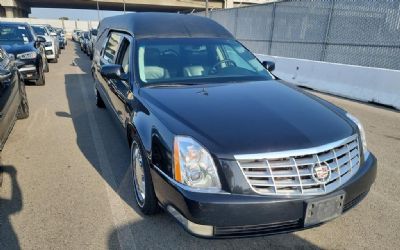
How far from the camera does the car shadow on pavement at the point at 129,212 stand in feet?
9.21

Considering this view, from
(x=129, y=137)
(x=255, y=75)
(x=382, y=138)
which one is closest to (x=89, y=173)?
(x=129, y=137)

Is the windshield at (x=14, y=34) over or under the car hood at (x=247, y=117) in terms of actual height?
over

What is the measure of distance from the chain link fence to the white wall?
5.97 feet

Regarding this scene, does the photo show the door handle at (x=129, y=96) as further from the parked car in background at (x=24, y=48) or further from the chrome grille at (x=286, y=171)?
the parked car in background at (x=24, y=48)

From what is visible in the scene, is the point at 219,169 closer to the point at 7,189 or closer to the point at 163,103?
the point at 163,103

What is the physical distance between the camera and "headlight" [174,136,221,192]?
2316 mm

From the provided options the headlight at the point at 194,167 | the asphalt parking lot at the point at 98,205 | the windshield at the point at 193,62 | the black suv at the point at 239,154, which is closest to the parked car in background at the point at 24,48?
the asphalt parking lot at the point at 98,205

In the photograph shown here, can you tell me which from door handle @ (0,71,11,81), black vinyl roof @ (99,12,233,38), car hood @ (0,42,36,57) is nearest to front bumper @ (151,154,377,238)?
black vinyl roof @ (99,12,233,38)

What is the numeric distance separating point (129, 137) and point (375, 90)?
6919 millimetres

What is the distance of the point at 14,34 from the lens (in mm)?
10664

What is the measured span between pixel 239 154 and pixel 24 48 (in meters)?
9.31

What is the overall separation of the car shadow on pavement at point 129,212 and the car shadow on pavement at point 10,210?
2.73 feet

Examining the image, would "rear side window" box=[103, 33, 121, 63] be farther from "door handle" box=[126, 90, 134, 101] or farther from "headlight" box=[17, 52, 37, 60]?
"headlight" box=[17, 52, 37, 60]

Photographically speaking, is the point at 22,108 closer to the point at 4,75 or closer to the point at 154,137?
the point at 4,75
